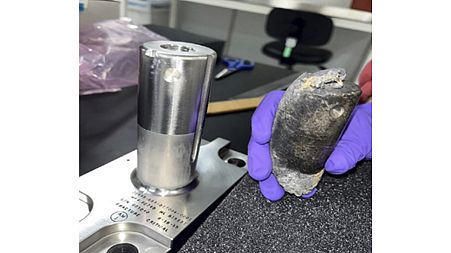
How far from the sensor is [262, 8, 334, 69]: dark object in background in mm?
1986

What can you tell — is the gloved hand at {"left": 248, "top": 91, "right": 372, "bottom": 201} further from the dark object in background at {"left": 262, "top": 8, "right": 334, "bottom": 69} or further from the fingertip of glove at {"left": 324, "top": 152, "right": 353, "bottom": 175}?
the dark object in background at {"left": 262, "top": 8, "right": 334, "bottom": 69}

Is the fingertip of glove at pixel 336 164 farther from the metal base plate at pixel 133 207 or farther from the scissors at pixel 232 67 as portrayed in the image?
the scissors at pixel 232 67

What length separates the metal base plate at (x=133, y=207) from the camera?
0.35 meters

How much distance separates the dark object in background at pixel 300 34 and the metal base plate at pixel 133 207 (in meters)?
1.72

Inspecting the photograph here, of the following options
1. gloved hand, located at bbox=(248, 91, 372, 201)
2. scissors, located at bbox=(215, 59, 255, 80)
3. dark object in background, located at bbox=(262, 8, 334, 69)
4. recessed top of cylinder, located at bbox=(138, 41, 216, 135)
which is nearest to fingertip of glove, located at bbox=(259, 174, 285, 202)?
gloved hand, located at bbox=(248, 91, 372, 201)

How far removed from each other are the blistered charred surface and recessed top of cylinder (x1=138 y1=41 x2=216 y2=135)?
0.30ft

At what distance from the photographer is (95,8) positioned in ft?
3.04

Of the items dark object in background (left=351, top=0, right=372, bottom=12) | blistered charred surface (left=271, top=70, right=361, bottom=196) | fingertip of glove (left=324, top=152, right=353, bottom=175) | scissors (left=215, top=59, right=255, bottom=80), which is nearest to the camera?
blistered charred surface (left=271, top=70, right=361, bottom=196)

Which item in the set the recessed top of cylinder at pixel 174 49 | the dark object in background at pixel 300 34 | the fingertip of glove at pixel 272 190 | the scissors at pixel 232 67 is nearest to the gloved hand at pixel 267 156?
the fingertip of glove at pixel 272 190

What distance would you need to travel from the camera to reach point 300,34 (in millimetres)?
2041
